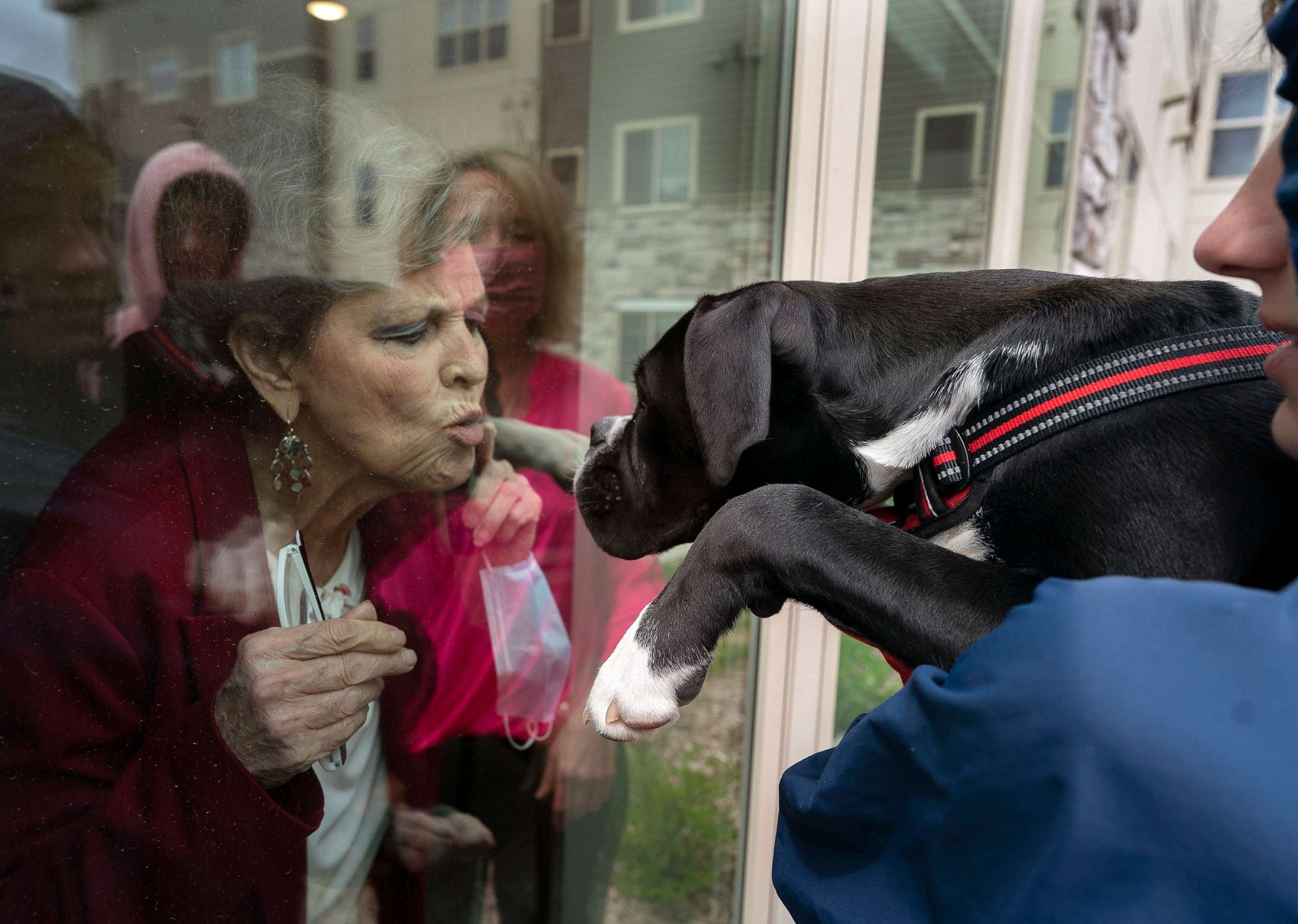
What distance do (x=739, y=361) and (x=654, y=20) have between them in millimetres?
1451

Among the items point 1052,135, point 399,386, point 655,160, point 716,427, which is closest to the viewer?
point 716,427

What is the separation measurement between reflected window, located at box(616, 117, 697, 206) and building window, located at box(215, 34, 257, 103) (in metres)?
1.16

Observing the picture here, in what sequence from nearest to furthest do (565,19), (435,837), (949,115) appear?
(435,837), (565,19), (949,115)

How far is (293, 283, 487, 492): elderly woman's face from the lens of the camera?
1.33 meters

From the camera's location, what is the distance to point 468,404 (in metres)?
1.63

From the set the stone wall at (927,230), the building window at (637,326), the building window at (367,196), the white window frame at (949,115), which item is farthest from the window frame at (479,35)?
the white window frame at (949,115)

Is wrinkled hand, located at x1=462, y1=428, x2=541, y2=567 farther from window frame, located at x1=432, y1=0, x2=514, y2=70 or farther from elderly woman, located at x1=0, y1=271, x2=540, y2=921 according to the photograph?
window frame, located at x1=432, y1=0, x2=514, y2=70

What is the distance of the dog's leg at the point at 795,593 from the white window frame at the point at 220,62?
895mm

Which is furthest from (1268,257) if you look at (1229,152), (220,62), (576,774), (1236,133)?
(1236,133)

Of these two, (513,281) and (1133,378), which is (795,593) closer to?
(1133,378)

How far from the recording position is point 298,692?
1220mm

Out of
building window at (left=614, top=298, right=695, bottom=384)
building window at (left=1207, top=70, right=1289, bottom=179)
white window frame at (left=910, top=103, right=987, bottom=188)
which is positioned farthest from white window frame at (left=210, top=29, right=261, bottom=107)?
building window at (left=1207, top=70, right=1289, bottom=179)

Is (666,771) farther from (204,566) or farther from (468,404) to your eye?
(204,566)

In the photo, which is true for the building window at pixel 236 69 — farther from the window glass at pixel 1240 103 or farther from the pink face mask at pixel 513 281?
the window glass at pixel 1240 103
